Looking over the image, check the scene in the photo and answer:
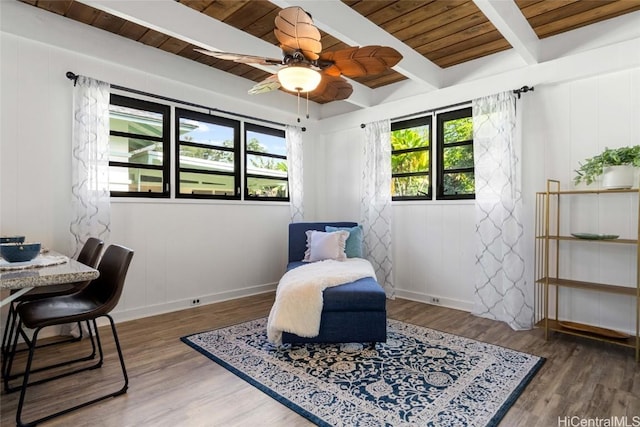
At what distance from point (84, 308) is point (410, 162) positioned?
3.50 meters

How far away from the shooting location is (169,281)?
3.50 meters

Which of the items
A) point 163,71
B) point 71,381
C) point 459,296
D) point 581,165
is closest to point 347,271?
point 459,296

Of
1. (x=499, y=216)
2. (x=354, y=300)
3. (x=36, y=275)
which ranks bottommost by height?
(x=354, y=300)

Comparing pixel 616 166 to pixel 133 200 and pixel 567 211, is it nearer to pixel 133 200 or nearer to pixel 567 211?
pixel 567 211

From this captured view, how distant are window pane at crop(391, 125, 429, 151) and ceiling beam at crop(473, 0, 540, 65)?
1205 mm


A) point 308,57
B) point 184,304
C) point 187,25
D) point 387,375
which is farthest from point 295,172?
point 387,375

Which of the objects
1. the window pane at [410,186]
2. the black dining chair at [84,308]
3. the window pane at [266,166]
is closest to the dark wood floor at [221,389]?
the black dining chair at [84,308]

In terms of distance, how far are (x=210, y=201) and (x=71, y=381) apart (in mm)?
2126

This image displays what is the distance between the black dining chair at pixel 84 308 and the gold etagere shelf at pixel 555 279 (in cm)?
313

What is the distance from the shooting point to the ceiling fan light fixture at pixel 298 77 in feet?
6.47

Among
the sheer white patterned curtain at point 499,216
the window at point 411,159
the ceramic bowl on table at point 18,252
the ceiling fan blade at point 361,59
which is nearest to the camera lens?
the ceramic bowl on table at point 18,252

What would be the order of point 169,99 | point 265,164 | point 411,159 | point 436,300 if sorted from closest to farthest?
point 169,99 < point 436,300 < point 411,159 < point 265,164

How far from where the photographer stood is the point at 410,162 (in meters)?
4.12

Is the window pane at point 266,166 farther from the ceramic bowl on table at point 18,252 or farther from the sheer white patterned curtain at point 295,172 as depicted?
the ceramic bowl on table at point 18,252
